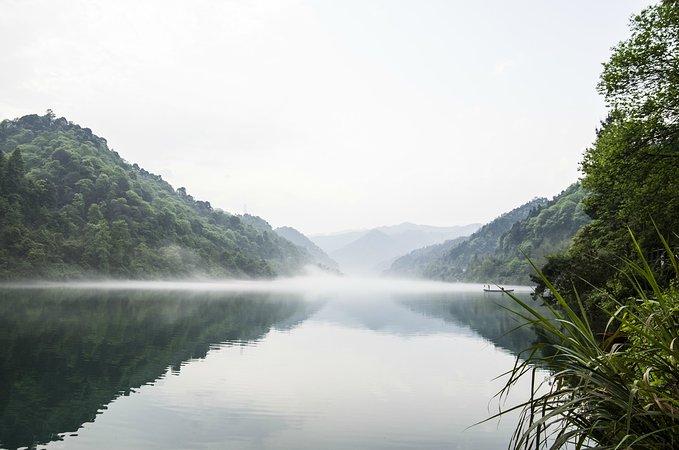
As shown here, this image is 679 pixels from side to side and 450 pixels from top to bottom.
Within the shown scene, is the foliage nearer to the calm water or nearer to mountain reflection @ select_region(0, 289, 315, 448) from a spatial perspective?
the calm water

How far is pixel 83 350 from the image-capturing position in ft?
104

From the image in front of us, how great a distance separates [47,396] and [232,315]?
138 feet

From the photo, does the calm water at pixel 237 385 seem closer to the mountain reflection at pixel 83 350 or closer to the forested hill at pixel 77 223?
the mountain reflection at pixel 83 350

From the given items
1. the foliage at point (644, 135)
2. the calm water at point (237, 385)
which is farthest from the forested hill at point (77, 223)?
the foliage at point (644, 135)

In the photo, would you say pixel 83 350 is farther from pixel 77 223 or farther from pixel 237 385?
pixel 77 223

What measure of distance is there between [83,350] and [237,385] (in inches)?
500

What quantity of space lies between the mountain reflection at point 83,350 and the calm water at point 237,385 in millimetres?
93

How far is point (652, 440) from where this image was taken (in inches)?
201

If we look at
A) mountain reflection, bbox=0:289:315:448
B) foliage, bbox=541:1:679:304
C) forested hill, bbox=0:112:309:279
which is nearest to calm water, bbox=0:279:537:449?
mountain reflection, bbox=0:289:315:448


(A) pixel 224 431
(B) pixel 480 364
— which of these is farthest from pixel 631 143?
(A) pixel 224 431

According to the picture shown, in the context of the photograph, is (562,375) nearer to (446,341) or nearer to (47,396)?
(47,396)

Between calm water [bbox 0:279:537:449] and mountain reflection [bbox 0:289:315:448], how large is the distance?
0.09 meters

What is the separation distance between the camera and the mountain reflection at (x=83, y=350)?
60.0ft

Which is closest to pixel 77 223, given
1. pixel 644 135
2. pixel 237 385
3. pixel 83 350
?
pixel 83 350
